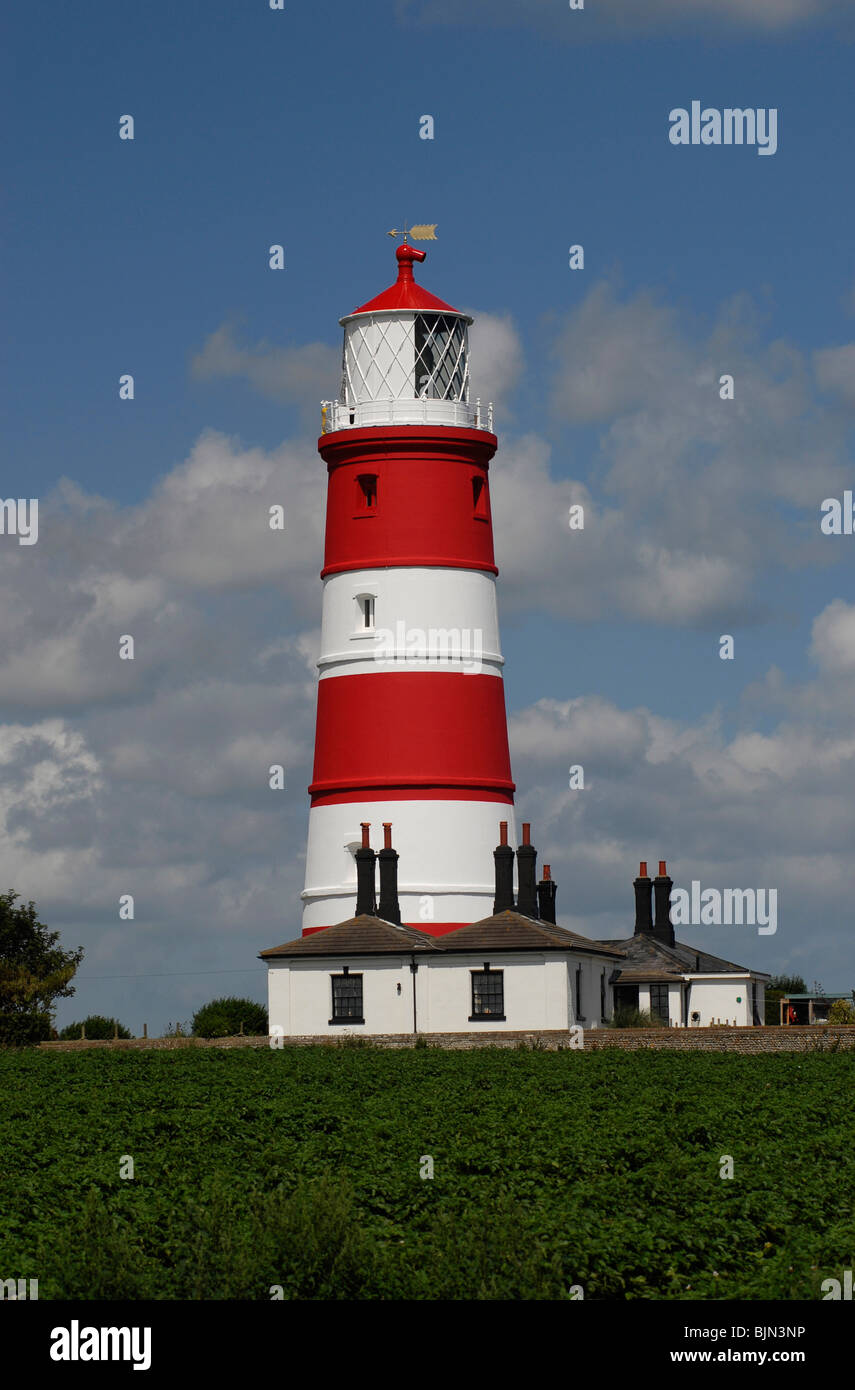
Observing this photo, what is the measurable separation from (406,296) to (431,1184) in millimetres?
33133

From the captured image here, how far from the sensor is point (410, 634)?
49.4 meters

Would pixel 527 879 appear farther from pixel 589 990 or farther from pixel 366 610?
pixel 366 610

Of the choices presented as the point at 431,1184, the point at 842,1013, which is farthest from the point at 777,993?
the point at 431,1184

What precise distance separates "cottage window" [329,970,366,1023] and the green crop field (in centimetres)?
955

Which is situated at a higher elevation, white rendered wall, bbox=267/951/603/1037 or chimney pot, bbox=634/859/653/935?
chimney pot, bbox=634/859/653/935

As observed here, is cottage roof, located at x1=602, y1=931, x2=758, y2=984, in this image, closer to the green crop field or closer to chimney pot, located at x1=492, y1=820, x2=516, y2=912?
chimney pot, located at x1=492, y1=820, x2=516, y2=912

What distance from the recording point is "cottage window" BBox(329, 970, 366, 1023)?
46625mm

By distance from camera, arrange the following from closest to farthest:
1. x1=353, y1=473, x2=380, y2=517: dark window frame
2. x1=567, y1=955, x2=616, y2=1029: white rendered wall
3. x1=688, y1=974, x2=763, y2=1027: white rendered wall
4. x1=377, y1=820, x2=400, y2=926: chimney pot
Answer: x1=567, y1=955, x2=616, y2=1029: white rendered wall < x1=377, y1=820, x2=400, y2=926: chimney pot < x1=353, y1=473, x2=380, y2=517: dark window frame < x1=688, y1=974, x2=763, y2=1027: white rendered wall

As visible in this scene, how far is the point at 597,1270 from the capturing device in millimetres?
17703

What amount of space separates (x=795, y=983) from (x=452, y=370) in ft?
161

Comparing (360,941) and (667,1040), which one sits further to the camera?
(360,941)

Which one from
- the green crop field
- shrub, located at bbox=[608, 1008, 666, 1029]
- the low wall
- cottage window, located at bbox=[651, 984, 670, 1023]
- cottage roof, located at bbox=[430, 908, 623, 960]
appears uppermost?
cottage roof, located at bbox=[430, 908, 623, 960]

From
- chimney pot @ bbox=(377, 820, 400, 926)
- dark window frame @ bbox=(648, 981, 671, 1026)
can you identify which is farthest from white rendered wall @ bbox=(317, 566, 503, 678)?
dark window frame @ bbox=(648, 981, 671, 1026)

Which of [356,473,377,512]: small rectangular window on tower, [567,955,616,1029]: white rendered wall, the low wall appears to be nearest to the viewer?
the low wall
